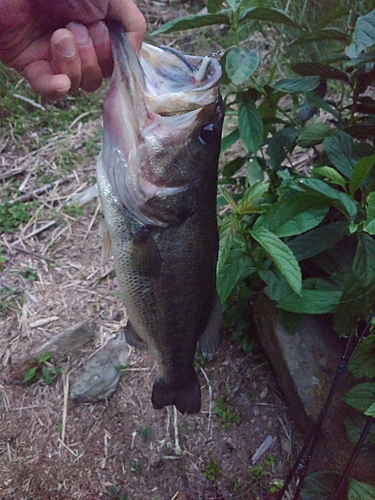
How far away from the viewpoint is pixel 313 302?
70.1 inches

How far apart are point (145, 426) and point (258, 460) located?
1.78ft

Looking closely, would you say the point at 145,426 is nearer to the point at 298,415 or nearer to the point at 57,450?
the point at 57,450

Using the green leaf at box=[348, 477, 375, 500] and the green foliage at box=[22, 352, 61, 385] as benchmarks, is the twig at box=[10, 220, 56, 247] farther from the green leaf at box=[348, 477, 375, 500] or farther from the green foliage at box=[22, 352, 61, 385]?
the green leaf at box=[348, 477, 375, 500]

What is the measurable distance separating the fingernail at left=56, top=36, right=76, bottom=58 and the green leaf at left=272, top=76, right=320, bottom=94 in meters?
1.01

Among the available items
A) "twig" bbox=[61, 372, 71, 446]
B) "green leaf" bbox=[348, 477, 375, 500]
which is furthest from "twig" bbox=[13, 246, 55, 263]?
"green leaf" bbox=[348, 477, 375, 500]

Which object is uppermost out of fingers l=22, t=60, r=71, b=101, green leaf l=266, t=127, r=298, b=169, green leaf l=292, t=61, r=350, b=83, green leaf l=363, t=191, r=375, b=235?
fingers l=22, t=60, r=71, b=101

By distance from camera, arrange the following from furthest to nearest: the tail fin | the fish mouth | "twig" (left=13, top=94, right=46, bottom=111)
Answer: "twig" (left=13, top=94, right=46, bottom=111) → the tail fin → the fish mouth

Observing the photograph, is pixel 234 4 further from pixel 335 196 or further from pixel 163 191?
pixel 163 191

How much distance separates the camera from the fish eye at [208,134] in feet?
3.82

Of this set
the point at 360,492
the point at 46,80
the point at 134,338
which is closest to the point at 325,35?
the point at 46,80

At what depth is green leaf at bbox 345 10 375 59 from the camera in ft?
4.56

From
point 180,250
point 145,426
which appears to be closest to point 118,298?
point 145,426

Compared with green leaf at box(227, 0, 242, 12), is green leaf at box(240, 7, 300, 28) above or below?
below

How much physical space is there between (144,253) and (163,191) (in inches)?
7.0
